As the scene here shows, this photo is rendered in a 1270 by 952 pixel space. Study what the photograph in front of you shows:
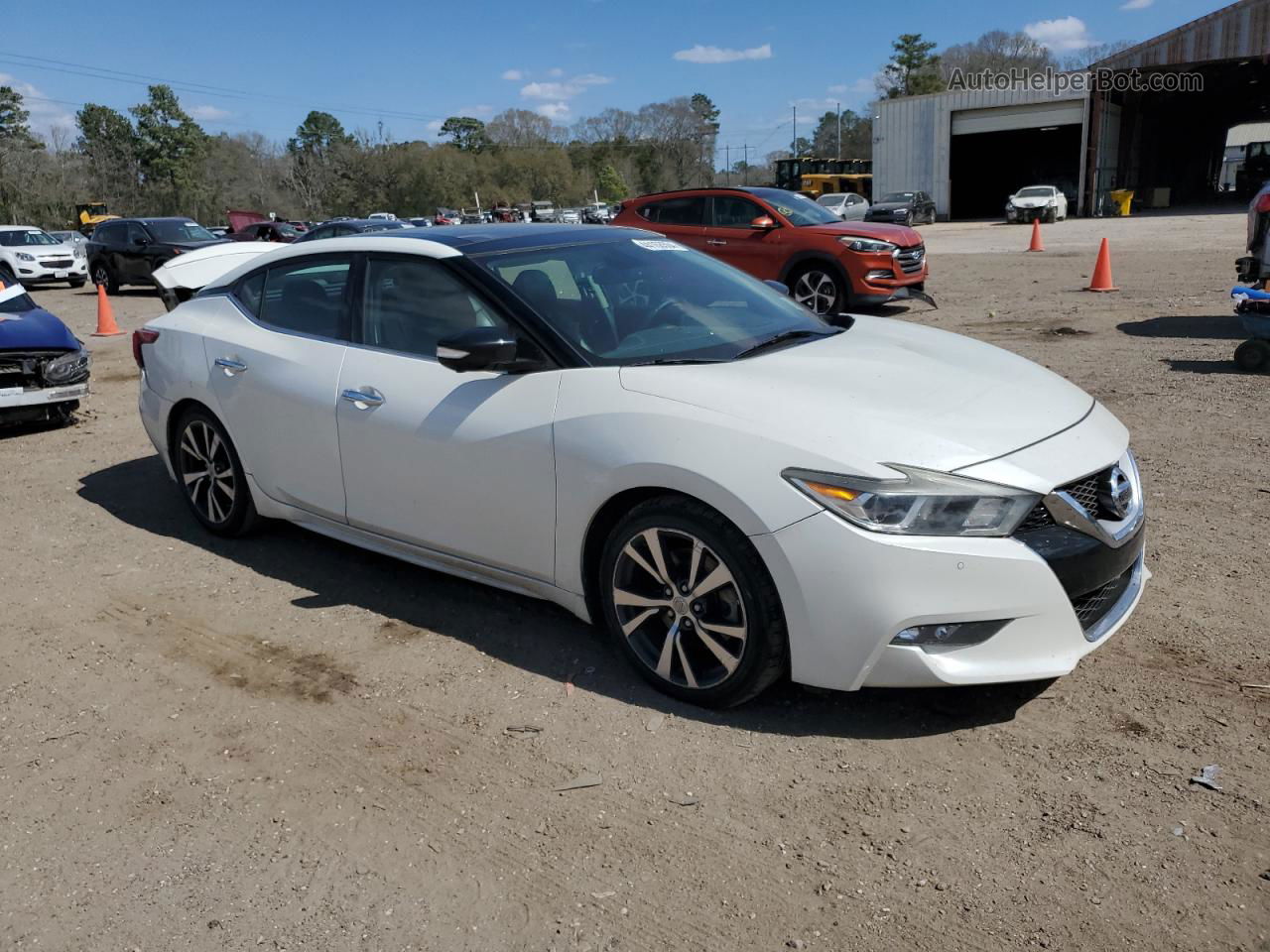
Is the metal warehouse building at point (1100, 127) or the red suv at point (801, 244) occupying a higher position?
the metal warehouse building at point (1100, 127)

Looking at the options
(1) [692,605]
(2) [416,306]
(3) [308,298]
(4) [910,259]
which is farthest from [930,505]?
(4) [910,259]

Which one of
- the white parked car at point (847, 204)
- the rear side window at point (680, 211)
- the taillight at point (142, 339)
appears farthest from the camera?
the white parked car at point (847, 204)

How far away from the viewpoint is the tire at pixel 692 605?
3.23 meters

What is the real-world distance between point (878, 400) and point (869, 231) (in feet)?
33.6

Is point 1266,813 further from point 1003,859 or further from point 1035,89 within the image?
point 1035,89

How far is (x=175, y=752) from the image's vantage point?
3.44 metres

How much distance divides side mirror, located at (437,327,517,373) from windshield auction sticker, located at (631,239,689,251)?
114cm

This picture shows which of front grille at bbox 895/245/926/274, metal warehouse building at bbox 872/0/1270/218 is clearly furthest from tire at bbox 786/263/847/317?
metal warehouse building at bbox 872/0/1270/218

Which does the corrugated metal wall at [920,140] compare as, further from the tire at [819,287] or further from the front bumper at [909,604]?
the front bumper at [909,604]

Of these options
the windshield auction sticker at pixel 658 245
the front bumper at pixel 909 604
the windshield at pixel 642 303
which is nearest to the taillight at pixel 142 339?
the windshield at pixel 642 303

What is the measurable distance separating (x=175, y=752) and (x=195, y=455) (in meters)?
2.30

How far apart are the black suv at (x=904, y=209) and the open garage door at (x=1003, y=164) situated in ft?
15.5

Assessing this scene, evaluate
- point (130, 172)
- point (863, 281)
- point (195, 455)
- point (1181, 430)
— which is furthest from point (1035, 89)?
point (130, 172)

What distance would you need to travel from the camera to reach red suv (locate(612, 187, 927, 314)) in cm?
1267
